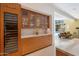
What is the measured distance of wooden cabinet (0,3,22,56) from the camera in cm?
196

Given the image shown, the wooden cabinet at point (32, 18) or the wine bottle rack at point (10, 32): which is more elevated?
the wooden cabinet at point (32, 18)

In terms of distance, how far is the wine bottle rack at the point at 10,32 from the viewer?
6.73 ft

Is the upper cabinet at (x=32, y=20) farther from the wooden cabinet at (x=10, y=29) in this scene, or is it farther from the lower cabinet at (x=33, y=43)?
the wooden cabinet at (x=10, y=29)

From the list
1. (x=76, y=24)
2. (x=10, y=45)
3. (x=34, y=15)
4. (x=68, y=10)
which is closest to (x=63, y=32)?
(x=76, y=24)

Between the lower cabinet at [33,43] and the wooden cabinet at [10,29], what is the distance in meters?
0.31

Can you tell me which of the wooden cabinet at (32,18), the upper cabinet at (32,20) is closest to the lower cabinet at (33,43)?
the upper cabinet at (32,20)

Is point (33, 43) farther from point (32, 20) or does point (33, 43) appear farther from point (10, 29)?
point (10, 29)

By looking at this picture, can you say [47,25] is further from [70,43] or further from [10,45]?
[10,45]

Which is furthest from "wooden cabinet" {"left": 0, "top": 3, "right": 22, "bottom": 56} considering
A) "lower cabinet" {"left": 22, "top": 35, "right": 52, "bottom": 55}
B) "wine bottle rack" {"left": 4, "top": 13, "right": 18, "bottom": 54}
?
"lower cabinet" {"left": 22, "top": 35, "right": 52, "bottom": 55}

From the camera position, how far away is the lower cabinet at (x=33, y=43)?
267cm

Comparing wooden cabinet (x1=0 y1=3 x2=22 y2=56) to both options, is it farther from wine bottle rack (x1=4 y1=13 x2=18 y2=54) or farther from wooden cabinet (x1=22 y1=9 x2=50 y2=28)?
wooden cabinet (x1=22 y1=9 x2=50 y2=28)

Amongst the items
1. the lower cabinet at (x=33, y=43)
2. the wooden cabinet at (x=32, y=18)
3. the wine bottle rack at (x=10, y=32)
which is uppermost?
the wooden cabinet at (x=32, y=18)

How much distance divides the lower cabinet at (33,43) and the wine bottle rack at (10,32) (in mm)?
353

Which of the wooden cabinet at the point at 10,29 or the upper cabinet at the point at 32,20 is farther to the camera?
the upper cabinet at the point at 32,20
